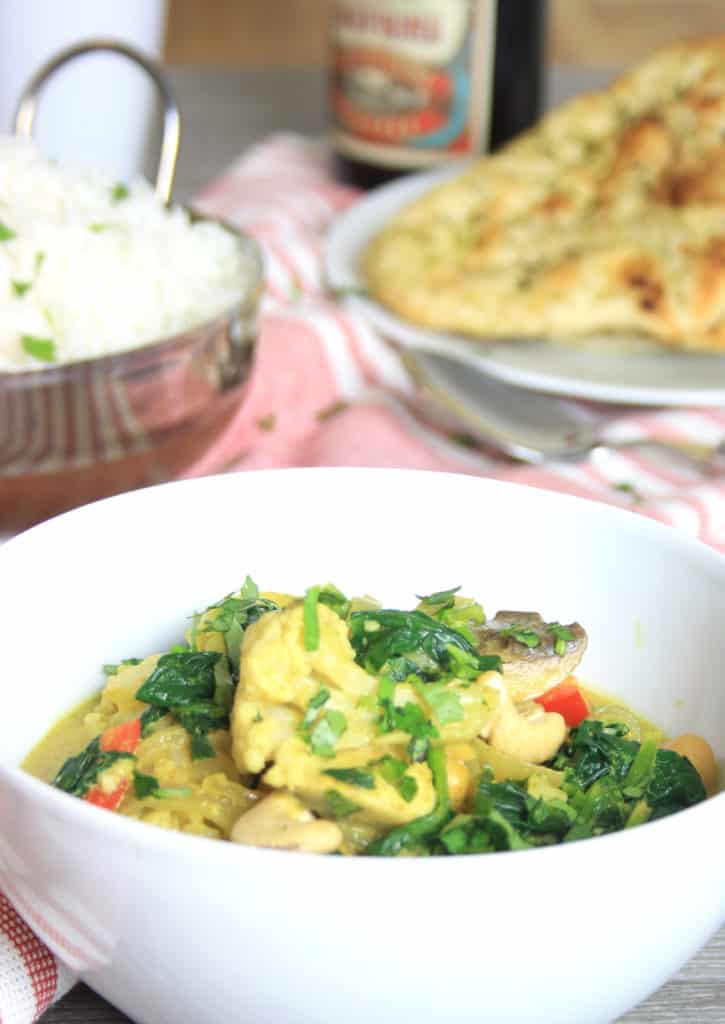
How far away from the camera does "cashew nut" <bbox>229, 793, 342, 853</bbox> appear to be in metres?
1.12

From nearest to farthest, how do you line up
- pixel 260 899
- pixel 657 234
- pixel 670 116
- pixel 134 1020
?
pixel 260 899 < pixel 134 1020 < pixel 657 234 < pixel 670 116

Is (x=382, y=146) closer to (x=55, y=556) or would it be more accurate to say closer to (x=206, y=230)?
(x=206, y=230)

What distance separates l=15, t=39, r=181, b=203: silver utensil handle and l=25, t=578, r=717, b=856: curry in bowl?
5.29ft

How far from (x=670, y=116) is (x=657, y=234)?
0.57 metres

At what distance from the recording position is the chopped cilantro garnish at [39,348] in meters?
2.28

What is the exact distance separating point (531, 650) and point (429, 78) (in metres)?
2.75

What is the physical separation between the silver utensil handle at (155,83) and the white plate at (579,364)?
517mm

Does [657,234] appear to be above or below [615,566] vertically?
below

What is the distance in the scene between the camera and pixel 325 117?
16.6 feet

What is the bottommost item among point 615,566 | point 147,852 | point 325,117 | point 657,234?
point 325,117

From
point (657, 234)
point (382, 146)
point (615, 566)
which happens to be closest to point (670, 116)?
point (657, 234)

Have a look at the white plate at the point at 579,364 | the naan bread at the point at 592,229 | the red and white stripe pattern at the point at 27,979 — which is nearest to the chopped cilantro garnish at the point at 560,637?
the red and white stripe pattern at the point at 27,979

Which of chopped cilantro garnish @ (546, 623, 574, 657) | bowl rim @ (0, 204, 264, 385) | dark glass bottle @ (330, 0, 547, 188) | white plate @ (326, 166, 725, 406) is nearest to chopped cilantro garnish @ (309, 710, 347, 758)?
chopped cilantro garnish @ (546, 623, 574, 657)

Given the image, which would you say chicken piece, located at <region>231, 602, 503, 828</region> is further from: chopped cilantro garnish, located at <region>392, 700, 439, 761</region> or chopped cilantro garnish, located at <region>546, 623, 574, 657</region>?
chopped cilantro garnish, located at <region>546, 623, 574, 657</region>
